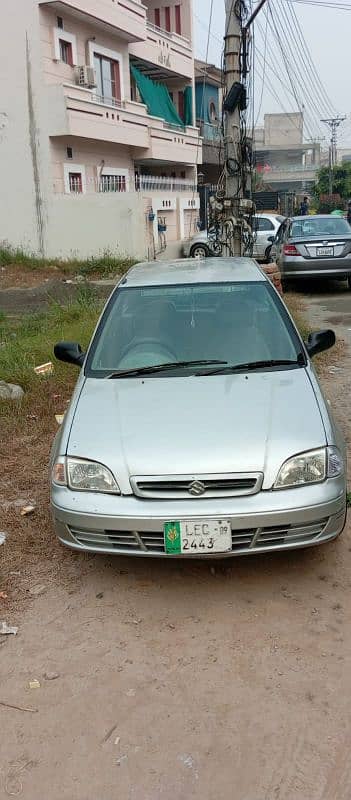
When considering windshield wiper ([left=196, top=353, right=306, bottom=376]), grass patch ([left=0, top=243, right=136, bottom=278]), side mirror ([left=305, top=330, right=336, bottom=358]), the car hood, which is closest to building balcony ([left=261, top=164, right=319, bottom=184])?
grass patch ([left=0, top=243, right=136, bottom=278])

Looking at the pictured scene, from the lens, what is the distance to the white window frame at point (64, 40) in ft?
62.3

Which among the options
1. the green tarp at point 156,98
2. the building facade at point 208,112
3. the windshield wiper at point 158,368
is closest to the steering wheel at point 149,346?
the windshield wiper at point 158,368

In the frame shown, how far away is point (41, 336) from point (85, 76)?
14.2 m

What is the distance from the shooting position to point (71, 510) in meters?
3.09

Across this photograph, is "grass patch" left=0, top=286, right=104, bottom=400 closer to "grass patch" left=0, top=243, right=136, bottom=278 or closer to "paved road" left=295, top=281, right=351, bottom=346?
"paved road" left=295, top=281, right=351, bottom=346

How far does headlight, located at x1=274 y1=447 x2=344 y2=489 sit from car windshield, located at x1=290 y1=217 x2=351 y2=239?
10924 mm

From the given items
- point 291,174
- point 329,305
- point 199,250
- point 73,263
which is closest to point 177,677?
point 329,305

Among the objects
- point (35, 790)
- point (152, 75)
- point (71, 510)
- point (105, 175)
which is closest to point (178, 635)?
point (71, 510)

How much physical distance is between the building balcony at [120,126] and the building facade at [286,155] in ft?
130

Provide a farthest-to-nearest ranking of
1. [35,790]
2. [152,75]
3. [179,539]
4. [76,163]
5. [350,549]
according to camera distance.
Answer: [152,75] < [76,163] < [350,549] < [179,539] < [35,790]

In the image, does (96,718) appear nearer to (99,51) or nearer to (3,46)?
(3,46)

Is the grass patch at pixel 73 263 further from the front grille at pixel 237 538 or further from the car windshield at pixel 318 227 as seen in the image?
Result: the front grille at pixel 237 538

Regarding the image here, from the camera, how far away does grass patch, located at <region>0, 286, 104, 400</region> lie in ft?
22.3

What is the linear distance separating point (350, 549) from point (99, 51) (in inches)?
842
